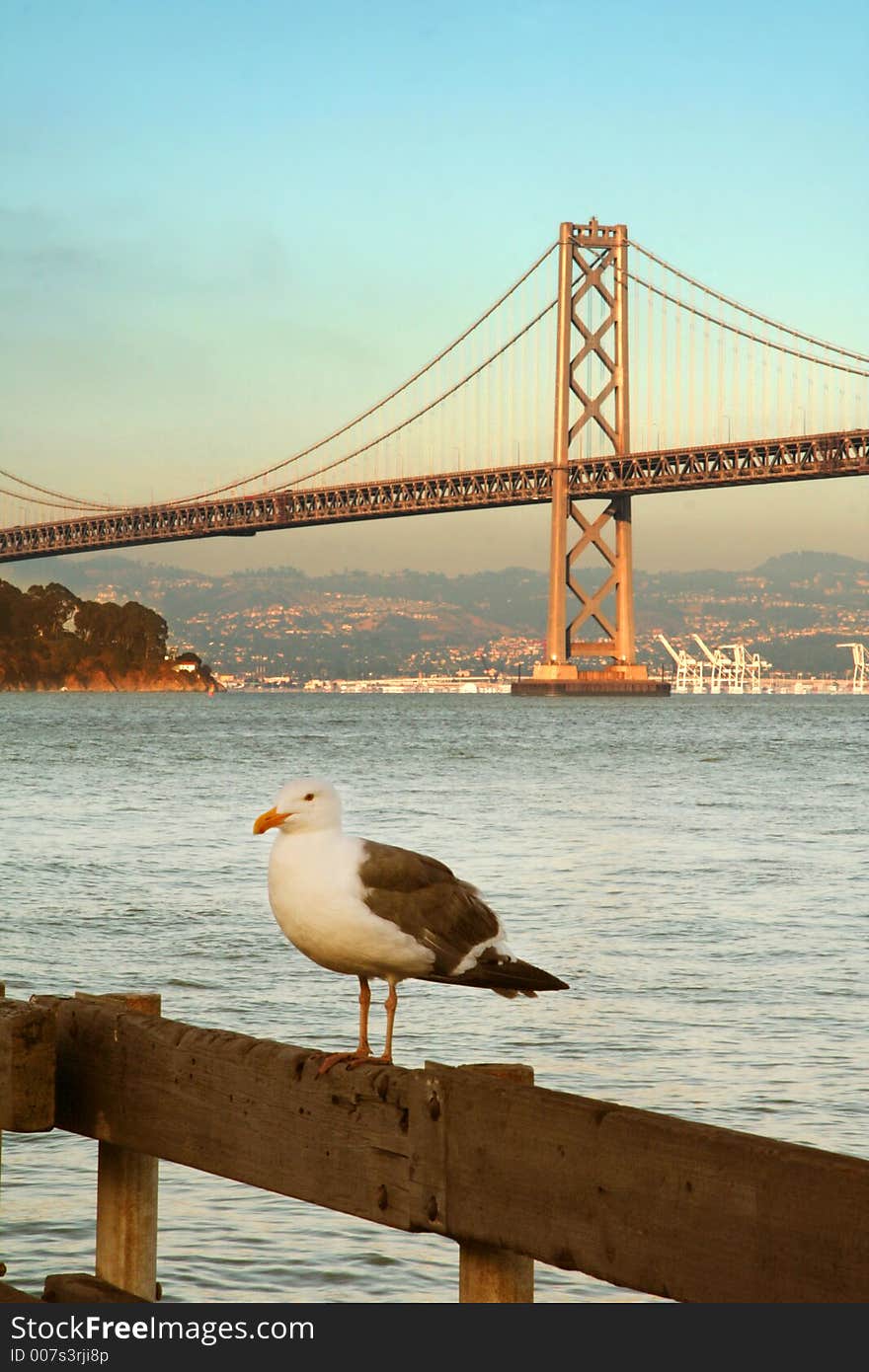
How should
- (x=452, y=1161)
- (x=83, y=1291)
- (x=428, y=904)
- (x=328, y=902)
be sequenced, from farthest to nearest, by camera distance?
(x=428, y=904) → (x=328, y=902) → (x=83, y=1291) → (x=452, y=1161)

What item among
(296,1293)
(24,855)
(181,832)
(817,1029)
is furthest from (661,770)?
(296,1293)

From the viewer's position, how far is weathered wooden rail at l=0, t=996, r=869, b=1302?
1923mm

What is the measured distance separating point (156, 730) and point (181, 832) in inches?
1680

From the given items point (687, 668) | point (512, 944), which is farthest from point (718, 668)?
point (512, 944)

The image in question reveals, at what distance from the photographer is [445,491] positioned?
75875 millimetres

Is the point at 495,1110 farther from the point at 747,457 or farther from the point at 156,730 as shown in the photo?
the point at 747,457

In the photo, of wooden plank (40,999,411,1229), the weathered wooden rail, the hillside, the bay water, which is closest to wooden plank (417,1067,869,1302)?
the weathered wooden rail

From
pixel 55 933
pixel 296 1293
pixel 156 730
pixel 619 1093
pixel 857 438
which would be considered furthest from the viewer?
pixel 857 438

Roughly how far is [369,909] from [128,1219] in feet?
1.87

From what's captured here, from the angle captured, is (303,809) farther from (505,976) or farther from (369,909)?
(505,976)

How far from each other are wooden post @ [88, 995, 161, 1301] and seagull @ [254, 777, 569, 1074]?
269 mm

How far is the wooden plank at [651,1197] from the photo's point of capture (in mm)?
1879

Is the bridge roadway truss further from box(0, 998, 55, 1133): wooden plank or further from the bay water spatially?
box(0, 998, 55, 1133): wooden plank

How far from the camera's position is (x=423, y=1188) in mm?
2320
